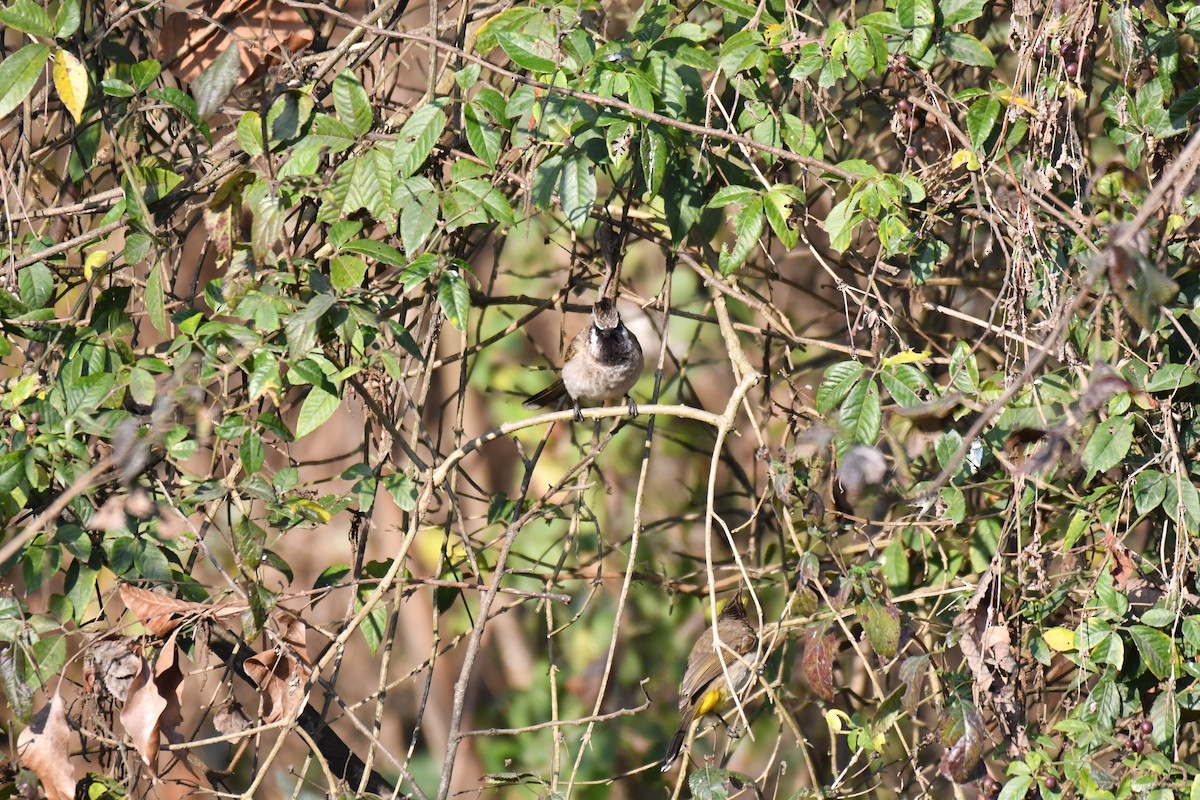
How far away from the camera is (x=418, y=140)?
2582mm

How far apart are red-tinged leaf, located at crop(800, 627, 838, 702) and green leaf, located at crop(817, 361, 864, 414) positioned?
55 cm

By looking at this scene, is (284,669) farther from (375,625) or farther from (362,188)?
(362,188)

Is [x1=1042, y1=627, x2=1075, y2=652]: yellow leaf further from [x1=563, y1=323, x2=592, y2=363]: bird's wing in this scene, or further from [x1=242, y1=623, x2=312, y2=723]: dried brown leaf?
[x1=563, y1=323, x2=592, y2=363]: bird's wing

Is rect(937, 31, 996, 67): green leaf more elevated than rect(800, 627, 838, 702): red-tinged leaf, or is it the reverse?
rect(937, 31, 996, 67): green leaf

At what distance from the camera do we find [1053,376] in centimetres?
263

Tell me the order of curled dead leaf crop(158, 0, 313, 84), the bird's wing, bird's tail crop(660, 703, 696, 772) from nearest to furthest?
bird's tail crop(660, 703, 696, 772) < curled dead leaf crop(158, 0, 313, 84) < the bird's wing

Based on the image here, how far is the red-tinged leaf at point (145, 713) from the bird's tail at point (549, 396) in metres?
2.58

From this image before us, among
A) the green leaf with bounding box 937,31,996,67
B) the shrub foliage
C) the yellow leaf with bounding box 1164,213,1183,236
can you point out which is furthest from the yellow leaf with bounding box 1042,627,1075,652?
the green leaf with bounding box 937,31,996,67

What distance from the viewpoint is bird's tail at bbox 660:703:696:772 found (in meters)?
3.11

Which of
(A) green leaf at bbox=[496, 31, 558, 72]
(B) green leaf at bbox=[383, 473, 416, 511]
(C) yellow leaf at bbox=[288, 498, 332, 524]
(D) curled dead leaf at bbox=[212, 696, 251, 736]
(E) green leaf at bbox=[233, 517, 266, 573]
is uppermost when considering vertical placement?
(A) green leaf at bbox=[496, 31, 558, 72]

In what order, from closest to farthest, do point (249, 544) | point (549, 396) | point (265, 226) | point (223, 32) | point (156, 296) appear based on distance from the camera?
1. point (265, 226)
2. point (249, 544)
3. point (156, 296)
4. point (223, 32)
5. point (549, 396)

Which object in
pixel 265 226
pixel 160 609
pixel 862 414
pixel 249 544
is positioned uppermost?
pixel 265 226

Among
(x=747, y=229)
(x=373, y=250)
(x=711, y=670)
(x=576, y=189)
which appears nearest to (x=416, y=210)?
(x=373, y=250)

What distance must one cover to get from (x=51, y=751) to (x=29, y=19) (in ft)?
5.61
